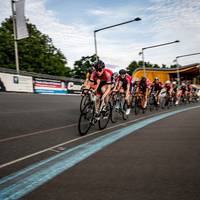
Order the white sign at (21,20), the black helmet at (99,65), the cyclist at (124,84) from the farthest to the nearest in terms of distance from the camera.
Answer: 1. the white sign at (21,20)
2. the cyclist at (124,84)
3. the black helmet at (99,65)

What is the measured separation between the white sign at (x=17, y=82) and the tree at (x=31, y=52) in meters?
27.7

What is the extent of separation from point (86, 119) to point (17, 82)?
15671 mm

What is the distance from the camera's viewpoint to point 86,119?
6441mm

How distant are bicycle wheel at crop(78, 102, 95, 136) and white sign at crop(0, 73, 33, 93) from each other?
14.2 m

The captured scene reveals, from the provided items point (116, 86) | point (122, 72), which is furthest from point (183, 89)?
point (116, 86)

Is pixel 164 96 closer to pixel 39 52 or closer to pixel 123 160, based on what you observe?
pixel 123 160

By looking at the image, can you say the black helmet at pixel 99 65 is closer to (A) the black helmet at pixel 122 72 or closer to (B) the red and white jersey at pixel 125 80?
(A) the black helmet at pixel 122 72

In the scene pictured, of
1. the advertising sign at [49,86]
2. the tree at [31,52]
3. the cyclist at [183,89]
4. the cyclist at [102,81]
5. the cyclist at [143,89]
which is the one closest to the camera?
the cyclist at [102,81]

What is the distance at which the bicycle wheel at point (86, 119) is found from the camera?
20.4 ft

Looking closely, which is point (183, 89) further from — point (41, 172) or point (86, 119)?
point (41, 172)

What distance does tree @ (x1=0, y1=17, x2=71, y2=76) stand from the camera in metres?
47.9

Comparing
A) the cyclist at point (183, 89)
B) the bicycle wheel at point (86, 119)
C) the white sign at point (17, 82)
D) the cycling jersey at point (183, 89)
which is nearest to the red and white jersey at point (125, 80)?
the bicycle wheel at point (86, 119)

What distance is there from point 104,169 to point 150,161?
2.42 ft

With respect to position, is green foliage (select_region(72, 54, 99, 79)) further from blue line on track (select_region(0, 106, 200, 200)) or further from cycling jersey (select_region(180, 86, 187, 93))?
blue line on track (select_region(0, 106, 200, 200))
